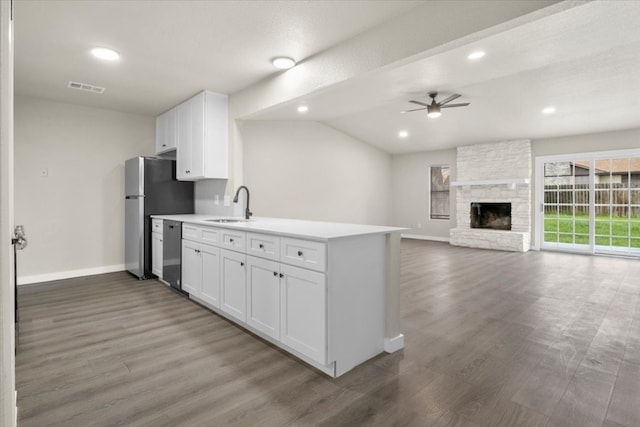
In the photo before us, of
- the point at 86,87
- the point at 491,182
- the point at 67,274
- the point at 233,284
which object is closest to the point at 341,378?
the point at 233,284

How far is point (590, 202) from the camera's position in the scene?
21.6 feet

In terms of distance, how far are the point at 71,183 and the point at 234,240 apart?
3267mm

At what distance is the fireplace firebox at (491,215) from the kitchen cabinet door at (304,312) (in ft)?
22.5

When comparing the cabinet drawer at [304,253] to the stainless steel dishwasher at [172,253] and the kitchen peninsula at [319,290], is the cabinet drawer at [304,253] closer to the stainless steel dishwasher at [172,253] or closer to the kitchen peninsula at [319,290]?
the kitchen peninsula at [319,290]

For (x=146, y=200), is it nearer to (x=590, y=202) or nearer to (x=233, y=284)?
(x=233, y=284)

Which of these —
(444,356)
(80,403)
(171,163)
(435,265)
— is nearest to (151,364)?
(80,403)

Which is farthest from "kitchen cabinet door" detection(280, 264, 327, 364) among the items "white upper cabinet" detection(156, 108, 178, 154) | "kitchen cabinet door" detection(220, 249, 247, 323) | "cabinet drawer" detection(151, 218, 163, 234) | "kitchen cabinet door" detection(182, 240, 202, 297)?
"white upper cabinet" detection(156, 108, 178, 154)

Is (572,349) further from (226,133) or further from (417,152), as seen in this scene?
(417,152)

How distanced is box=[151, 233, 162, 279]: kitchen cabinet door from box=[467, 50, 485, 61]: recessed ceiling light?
161 inches

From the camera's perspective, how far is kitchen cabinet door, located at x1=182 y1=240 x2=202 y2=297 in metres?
3.27

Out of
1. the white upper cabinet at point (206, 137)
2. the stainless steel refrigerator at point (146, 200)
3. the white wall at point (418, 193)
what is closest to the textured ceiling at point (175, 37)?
the white upper cabinet at point (206, 137)

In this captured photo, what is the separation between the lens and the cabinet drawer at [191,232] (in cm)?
327

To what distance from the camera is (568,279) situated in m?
4.51

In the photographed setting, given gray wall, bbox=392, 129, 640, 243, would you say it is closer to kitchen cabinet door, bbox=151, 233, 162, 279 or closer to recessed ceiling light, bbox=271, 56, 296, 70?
recessed ceiling light, bbox=271, 56, 296, 70
